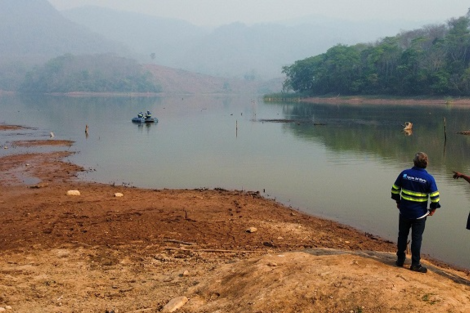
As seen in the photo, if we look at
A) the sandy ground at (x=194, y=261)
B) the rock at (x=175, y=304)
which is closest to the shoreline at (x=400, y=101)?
the sandy ground at (x=194, y=261)

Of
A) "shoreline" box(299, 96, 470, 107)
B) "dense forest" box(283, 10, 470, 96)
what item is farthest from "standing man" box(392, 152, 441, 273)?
"dense forest" box(283, 10, 470, 96)

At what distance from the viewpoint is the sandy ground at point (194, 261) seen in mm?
7195

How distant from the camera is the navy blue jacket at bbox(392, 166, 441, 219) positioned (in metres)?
8.19

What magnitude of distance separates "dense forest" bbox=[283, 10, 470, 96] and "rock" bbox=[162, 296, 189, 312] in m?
98.8

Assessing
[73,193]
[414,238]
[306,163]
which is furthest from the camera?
[306,163]

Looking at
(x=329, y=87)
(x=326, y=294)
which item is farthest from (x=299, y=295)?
(x=329, y=87)

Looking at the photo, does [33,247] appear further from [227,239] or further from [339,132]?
[339,132]

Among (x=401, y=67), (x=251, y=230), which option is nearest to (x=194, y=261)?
(x=251, y=230)

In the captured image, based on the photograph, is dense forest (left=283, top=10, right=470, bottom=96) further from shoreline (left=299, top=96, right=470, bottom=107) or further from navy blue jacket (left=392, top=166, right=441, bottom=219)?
navy blue jacket (left=392, top=166, right=441, bottom=219)

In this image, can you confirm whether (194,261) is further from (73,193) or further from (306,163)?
(306,163)

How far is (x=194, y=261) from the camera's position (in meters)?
10.3

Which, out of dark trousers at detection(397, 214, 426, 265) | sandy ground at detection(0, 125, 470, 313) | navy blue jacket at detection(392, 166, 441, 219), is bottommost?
sandy ground at detection(0, 125, 470, 313)

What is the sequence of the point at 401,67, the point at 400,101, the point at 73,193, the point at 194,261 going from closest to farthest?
the point at 194,261
the point at 73,193
the point at 400,101
the point at 401,67

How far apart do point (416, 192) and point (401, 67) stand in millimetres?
107390
